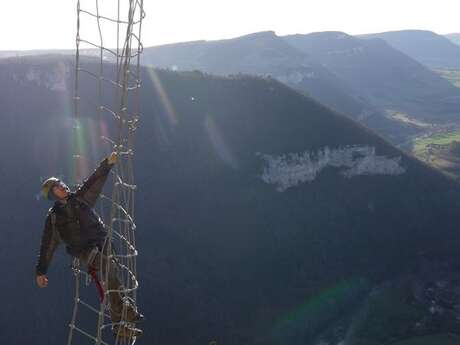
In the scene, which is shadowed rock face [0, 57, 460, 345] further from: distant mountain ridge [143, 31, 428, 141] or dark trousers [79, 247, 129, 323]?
distant mountain ridge [143, 31, 428, 141]

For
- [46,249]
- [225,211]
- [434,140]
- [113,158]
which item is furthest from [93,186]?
[434,140]

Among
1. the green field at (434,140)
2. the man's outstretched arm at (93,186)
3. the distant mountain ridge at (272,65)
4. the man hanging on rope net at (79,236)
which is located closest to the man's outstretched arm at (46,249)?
the man hanging on rope net at (79,236)

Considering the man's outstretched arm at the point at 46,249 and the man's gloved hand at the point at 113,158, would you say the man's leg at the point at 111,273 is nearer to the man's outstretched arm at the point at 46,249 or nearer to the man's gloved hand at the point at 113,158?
the man's outstretched arm at the point at 46,249

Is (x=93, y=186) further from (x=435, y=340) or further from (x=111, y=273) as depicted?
(x=435, y=340)

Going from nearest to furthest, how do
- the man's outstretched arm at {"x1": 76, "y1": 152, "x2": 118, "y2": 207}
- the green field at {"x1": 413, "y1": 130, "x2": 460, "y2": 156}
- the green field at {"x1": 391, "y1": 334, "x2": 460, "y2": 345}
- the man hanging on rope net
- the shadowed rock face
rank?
the man hanging on rope net → the man's outstretched arm at {"x1": 76, "y1": 152, "x2": 118, "y2": 207} → the green field at {"x1": 391, "y1": 334, "x2": 460, "y2": 345} → the shadowed rock face → the green field at {"x1": 413, "y1": 130, "x2": 460, "y2": 156}

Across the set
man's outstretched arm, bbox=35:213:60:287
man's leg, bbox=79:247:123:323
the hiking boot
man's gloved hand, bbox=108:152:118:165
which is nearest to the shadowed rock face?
the hiking boot

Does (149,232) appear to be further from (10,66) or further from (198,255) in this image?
(10,66)

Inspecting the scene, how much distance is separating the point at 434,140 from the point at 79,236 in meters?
111

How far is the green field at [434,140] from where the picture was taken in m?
100

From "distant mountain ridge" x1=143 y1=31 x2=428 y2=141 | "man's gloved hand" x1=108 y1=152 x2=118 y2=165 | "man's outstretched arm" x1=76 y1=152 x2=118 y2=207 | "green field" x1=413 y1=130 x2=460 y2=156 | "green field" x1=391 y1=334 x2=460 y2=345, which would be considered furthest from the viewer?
"distant mountain ridge" x1=143 y1=31 x2=428 y2=141

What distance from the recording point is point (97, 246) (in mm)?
6633

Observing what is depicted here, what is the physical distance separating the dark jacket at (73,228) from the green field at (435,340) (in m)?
43.0

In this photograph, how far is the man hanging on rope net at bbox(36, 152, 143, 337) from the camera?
6.55m

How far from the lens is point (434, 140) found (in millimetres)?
109562
